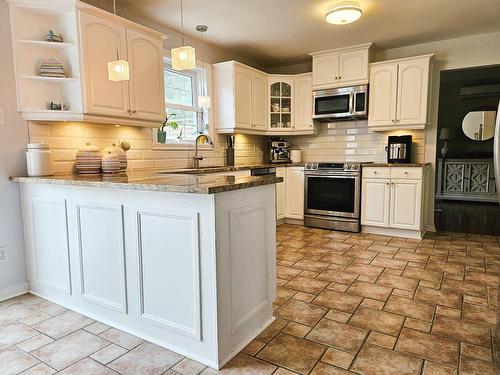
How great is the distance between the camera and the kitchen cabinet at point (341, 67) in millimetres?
4355

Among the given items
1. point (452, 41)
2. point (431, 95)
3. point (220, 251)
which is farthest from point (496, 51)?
point (220, 251)

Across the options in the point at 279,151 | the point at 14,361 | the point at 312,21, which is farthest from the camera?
the point at 279,151

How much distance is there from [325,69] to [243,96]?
1213 millimetres

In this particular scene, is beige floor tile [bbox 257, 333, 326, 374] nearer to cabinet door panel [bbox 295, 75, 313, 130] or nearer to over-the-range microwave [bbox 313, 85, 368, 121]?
over-the-range microwave [bbox 313, 85, 368, 121]

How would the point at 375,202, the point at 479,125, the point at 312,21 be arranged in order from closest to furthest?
the point at 312,21
the point at 375,202
the point at 479,125

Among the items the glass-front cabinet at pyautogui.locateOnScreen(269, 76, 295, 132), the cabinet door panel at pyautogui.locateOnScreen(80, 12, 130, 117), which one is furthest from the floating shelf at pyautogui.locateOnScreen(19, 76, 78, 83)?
the glass-front cabinet at pyautogui.locateOnScreen(269, 76, 295, 132)

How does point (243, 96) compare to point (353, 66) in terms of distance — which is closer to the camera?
point (353, 66)

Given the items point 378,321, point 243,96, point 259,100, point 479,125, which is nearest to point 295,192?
point 259,100

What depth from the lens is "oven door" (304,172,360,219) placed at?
4.39 meters

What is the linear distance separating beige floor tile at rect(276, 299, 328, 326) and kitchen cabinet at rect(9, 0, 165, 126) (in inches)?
81.0

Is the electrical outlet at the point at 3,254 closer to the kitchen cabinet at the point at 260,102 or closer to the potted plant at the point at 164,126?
the potted plant at the point at 164,126

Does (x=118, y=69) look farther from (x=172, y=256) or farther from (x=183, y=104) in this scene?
(x=183, y=104)

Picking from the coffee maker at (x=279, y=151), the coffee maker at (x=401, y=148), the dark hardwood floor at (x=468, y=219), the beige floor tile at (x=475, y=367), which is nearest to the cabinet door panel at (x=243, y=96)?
the coffee maker at (x=279, y=151)

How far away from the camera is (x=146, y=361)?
5.64 feet
